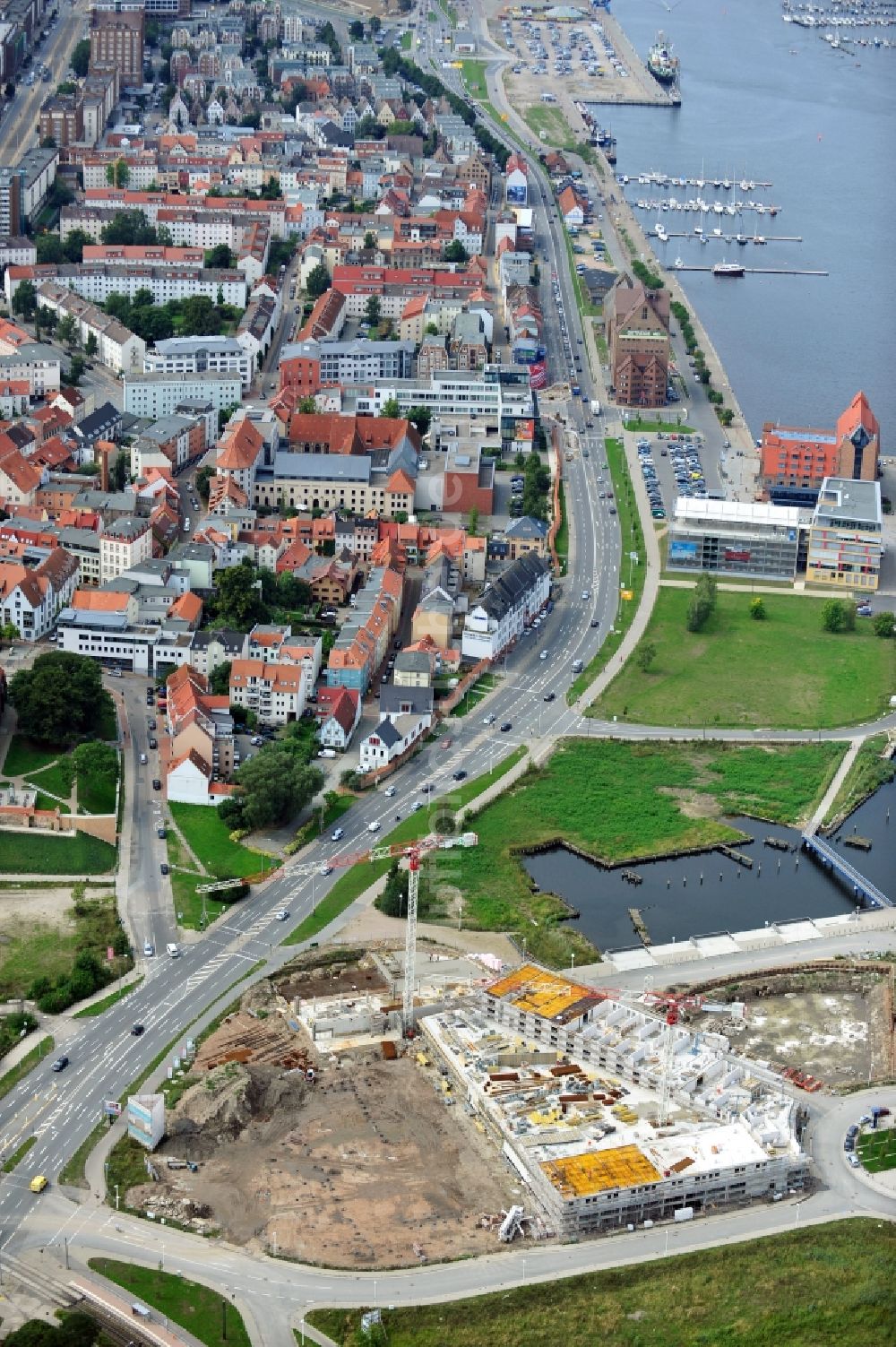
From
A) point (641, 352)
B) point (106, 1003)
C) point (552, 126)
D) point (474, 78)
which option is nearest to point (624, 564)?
point (641, 352)

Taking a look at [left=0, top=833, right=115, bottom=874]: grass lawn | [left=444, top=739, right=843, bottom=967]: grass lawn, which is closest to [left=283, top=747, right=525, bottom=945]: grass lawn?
[left=444, top=739, right=843, bottom=967]: grass lawn

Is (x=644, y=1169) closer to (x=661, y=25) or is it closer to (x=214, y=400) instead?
(x=214, y=400)

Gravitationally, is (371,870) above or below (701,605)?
below

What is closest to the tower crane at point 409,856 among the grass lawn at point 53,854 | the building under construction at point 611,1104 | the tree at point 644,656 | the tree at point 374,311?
the building under construction at point 611,1104

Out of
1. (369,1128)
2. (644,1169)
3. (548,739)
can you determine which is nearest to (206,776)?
(548,739)

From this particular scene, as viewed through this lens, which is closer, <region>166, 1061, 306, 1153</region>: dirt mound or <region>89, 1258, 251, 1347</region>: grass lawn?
<region>89, 1258, 251, 1347</region>: grass lawn

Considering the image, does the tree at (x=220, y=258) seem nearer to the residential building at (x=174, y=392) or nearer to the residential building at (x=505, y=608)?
the residential building at (x=174, y=392)

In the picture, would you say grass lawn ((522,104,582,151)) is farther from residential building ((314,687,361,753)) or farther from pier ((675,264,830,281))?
residential building ((314,687,361,753))

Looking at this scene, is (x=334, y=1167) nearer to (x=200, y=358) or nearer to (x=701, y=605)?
(x=701, y=605)

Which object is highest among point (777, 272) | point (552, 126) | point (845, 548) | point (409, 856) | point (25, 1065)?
point (409, 856)
